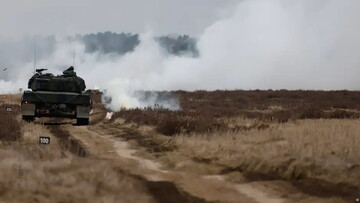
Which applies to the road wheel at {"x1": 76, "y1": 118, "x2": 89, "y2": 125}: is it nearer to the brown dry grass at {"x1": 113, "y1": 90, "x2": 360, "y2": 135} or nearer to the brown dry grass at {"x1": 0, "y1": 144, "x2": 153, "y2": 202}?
the brown dry grass at {"x1": 113, "y1": 90, "x2": 360, "y2": 135}

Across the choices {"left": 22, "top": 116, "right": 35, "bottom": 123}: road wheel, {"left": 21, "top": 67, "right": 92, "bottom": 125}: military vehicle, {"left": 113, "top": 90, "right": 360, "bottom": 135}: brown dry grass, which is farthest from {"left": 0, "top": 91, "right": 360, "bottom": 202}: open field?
{"left": 22, "top": 116, "right": 35, "bottom": 123}: road wheel

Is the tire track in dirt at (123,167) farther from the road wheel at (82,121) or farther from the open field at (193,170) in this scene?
the road wheel at (82,121)

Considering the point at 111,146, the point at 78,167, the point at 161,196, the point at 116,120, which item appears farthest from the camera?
the point at 116,120

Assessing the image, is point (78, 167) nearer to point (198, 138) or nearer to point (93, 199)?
point (93, 199)

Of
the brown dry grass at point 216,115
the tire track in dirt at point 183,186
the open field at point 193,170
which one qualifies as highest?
the brown dry grass at point 216,115

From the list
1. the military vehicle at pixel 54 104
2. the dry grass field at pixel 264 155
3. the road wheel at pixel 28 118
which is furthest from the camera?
the road wheel at pixel 28 118

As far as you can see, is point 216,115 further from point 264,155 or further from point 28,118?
point 264,155

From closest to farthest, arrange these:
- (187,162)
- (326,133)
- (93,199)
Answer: (93,199) → (187,162) → (326,133)

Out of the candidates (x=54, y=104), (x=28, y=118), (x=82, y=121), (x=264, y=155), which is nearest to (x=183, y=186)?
(x=264, y=155)

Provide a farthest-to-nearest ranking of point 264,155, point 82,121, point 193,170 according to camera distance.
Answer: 1. point 82,121
2. point 193,170
3. point 264,155

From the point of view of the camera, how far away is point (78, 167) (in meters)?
12.4

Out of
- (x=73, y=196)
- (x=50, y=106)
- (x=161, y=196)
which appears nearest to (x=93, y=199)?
(x=73, y=196)

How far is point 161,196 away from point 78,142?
11.0 meters

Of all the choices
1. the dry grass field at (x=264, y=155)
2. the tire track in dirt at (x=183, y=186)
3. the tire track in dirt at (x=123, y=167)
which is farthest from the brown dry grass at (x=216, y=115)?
the tire track in dirt at (x=183, y=186)
